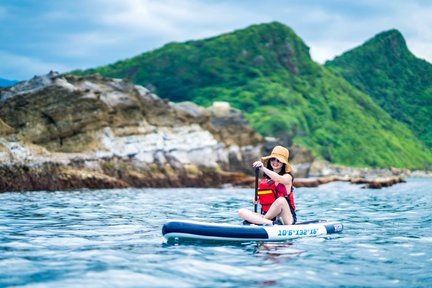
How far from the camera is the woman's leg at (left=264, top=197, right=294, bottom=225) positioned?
13.2m

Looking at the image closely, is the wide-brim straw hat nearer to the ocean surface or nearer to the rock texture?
the ocean surface

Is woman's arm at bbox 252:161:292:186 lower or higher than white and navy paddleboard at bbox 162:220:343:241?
higher

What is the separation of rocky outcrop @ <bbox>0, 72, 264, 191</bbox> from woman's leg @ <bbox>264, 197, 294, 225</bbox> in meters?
22.2

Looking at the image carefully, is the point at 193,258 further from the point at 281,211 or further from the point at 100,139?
the point at 100,139

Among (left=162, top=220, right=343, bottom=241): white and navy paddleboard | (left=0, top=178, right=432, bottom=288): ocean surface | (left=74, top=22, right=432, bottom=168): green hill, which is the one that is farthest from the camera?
(left=74, top=22, right=432, bottom=168): green hill

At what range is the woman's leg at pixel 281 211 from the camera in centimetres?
1323

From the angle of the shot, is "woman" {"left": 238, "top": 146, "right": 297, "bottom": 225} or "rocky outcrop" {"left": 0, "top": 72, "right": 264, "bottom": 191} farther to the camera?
"rocky outcrop" {"left": 0, "top": 72, "right": 264, "bottom": 191}

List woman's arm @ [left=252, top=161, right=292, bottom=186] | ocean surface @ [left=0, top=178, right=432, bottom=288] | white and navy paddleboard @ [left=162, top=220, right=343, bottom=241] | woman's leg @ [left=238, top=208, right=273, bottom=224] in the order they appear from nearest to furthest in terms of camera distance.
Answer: ocean surface @ [left=0, top=178, right=432, bottom=288] → white and navy paddleboard @ [left=162, top=220, right=343, bottom=241] → woman's arm @ [left=252, top=161, right=292, bottom=186] → woman's leg @ [left=238, top=208, right=273, bottom=224]

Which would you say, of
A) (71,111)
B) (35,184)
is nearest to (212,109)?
(71,111)

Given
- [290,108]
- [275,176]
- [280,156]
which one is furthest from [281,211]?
[290,108]

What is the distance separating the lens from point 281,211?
530 inches

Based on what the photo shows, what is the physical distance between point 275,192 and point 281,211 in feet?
1.67

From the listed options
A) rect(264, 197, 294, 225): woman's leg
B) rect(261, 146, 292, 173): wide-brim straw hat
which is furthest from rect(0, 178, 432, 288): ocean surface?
rect(261, 146, 292, 173): wide-brim straw hat

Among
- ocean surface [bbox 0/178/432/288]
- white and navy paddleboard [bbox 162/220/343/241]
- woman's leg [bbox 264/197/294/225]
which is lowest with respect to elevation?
ocean surface [bbox 0/178/432/288]
